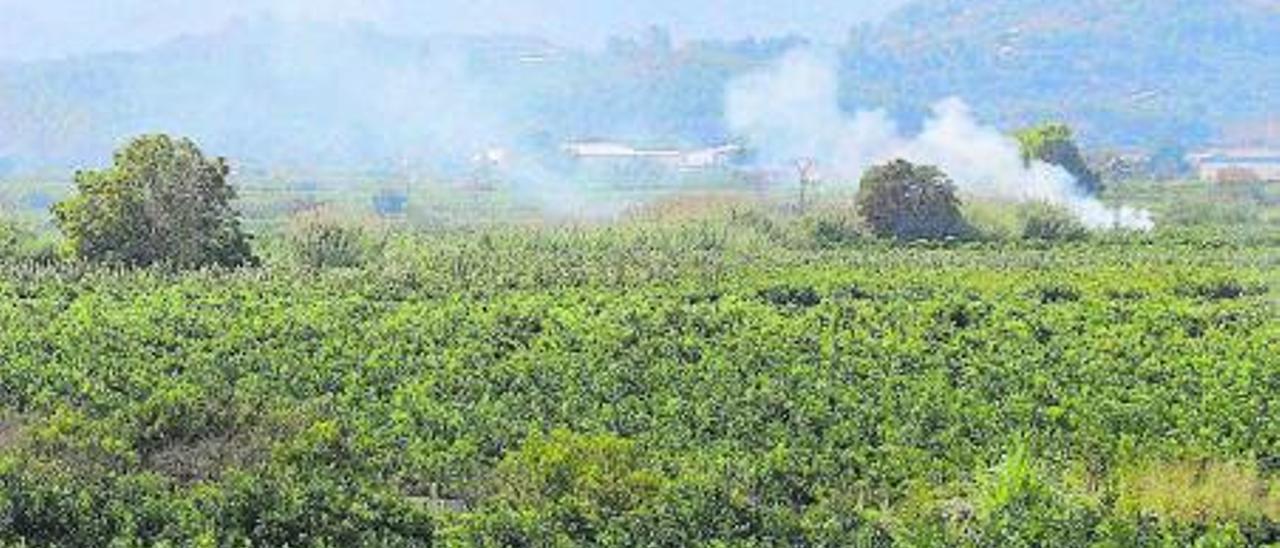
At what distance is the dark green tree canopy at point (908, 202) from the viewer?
66.9 meters

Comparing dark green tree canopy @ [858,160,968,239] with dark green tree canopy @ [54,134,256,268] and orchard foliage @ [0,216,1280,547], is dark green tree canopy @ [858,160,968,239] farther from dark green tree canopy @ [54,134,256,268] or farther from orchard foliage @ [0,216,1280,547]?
dark green tree canopy @ [54,134,256,268]

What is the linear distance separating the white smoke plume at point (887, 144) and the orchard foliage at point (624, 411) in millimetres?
37065

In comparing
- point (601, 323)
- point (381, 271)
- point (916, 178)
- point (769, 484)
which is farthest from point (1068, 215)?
point (769, 484)

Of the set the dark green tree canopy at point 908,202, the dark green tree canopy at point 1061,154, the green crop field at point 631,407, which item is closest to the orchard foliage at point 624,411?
the green crop field at point 631,407

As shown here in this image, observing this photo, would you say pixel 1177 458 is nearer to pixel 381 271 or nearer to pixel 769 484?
pixel 769 484

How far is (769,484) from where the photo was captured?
1021 inches

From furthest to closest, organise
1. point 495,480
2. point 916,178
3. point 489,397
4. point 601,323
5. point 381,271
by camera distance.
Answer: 1. point 916,178
2. point 381,271
3. point 601,323
4. point 489,397
5. point 495,480

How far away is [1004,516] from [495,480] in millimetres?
7195

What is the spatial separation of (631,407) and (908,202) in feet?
126

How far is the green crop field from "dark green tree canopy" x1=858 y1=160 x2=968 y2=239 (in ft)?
56.9

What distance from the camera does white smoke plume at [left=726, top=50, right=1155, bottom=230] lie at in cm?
8588

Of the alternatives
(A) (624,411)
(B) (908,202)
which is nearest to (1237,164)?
(B) (908,202)

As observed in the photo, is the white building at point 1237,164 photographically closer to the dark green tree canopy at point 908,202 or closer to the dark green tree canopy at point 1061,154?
the dark green tree canopy at point 1061,154

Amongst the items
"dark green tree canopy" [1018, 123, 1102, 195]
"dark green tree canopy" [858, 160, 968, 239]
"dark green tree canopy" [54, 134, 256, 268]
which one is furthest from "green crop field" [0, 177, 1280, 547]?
"dark green tree canopy" [1018, 123, 1102, 195]
